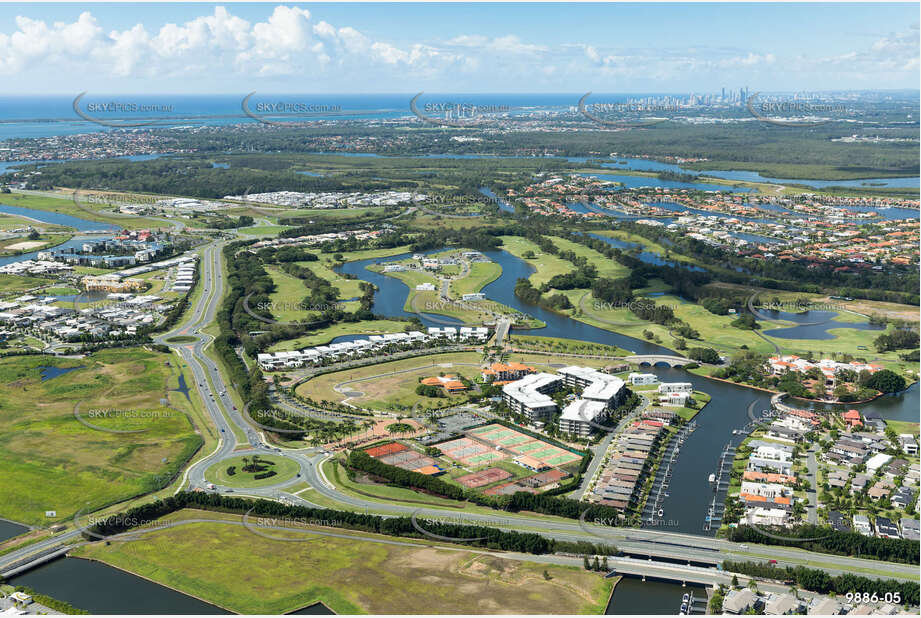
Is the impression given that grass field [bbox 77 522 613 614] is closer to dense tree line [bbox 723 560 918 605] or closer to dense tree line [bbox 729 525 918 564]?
dense tree line [bbox 723 560 918 605]

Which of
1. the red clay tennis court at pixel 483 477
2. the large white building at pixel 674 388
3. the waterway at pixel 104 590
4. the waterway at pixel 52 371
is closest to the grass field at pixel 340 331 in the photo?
the waterway at pixel 52 371

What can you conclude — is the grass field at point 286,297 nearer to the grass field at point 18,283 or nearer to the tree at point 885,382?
the grass field at point 18,283

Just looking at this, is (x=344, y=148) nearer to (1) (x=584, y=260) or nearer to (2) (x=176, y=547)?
(1) (x=584, y=260)

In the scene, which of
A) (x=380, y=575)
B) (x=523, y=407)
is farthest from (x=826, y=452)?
(x=380, y=575)

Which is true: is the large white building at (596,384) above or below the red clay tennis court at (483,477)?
above

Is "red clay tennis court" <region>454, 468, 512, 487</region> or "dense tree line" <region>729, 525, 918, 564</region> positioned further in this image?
"red clay tennis court" <region>454, 468, 512, 487</region>

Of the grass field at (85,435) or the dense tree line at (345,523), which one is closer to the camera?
the dense tree line at (345,523)

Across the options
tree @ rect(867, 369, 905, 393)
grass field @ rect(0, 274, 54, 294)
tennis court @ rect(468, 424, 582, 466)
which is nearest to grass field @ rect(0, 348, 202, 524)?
tennis court @ rect(468, 424, 582, 466)
